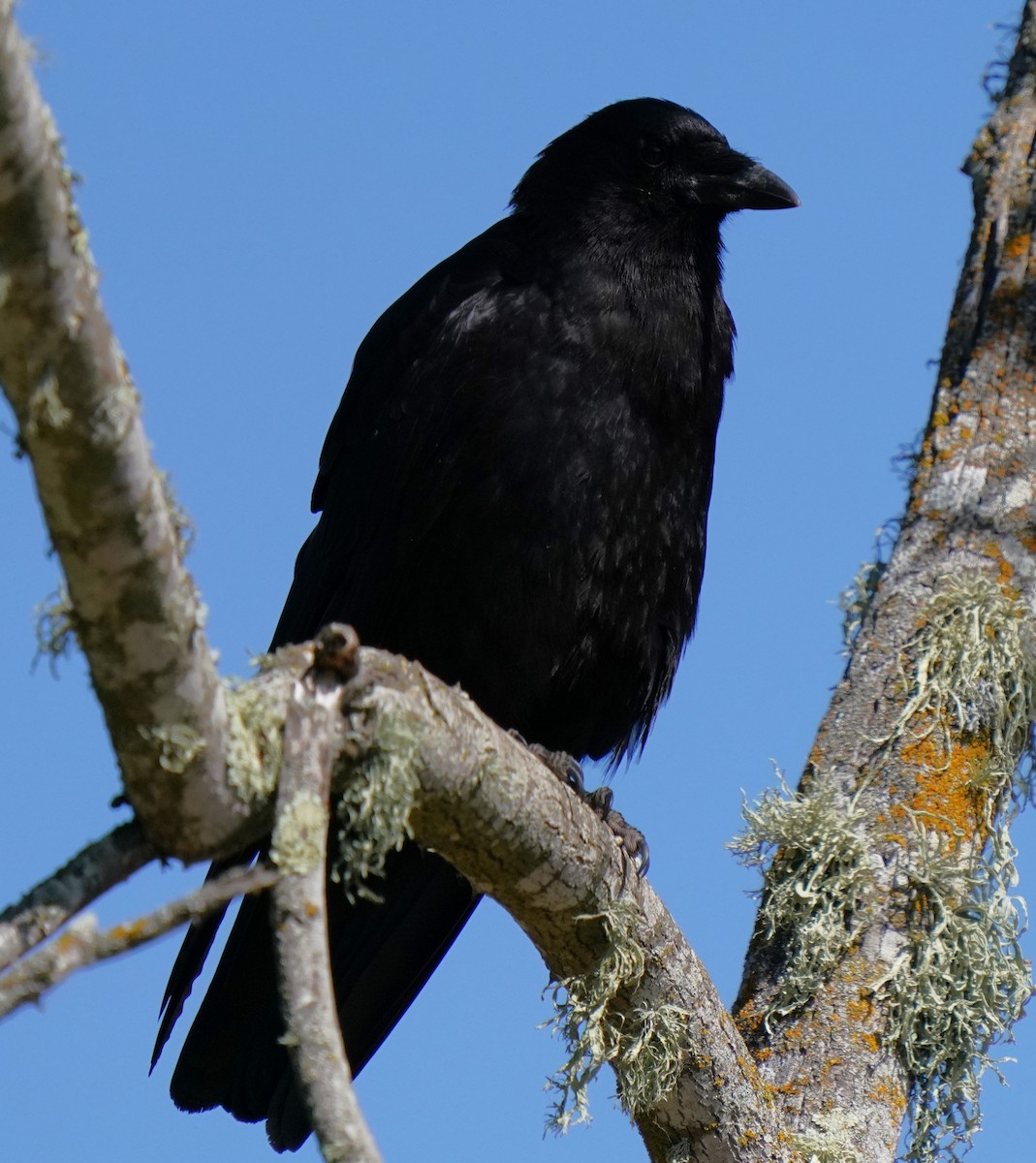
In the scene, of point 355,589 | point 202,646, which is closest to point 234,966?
point 355,589

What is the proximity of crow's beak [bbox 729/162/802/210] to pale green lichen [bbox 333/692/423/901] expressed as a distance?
2.82m

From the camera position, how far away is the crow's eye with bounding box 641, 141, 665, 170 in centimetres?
475

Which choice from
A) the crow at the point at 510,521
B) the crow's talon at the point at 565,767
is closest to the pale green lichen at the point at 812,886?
the crow's talon at the point at 565,767

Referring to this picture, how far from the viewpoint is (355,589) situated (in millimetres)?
4172

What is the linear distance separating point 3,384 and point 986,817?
8.37 feet

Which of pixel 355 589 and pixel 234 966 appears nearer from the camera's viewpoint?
pixel 234 966

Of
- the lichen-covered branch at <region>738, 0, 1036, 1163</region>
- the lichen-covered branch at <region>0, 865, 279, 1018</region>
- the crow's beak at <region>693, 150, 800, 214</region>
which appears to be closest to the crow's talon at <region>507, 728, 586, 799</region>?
the lichen-covered branch at <region>738, 0, 1036, 1163</region>

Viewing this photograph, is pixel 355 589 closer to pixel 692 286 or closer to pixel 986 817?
pixel 692 286

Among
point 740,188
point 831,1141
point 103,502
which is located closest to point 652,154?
→ point 740,188

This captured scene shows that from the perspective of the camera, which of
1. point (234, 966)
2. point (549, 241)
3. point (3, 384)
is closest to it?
point (3, 384)

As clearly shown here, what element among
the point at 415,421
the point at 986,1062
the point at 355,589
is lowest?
the point at 986,1062

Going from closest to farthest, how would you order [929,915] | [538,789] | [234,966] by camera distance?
[538,789]
[929,915]
[234,966]

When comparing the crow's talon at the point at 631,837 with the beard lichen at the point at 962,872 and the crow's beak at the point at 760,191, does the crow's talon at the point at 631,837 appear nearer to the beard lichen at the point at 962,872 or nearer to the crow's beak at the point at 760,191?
the beard lichen at the point at 962,872

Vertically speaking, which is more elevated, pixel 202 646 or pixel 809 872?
pixel 809 872
